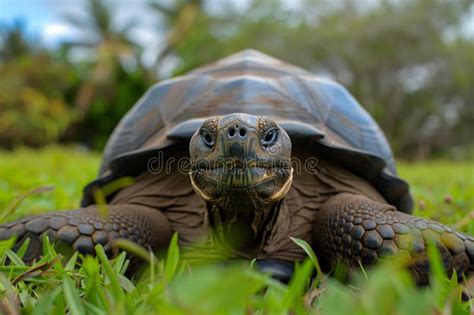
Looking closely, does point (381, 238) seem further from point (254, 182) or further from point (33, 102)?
point (33, 102)

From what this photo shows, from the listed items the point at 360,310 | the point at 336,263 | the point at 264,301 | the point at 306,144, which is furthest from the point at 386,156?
the point at 360,310

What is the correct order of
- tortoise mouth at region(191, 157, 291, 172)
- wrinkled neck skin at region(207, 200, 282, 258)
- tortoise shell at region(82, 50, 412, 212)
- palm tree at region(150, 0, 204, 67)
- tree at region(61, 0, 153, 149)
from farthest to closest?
palm tree at region(150, 0, 204, 67), tree at region(61, 0, 153, 149), tortoise shell at region(82, 50, 412, 212), wrinkled neck skin at region(207, 200, 282, 258), tortoise mouth at region(191, 157, 291, 172)

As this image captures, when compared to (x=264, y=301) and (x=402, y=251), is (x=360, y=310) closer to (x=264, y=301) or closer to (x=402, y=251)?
(x=264, y=301)

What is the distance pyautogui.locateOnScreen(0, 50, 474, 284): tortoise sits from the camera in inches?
67.7

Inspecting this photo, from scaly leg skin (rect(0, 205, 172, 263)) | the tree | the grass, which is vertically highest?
the grass

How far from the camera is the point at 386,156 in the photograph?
99.4 inches

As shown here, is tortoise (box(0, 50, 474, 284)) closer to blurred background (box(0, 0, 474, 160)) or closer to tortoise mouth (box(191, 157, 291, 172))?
tortoise mouth (box(191, 157, 291, 172))

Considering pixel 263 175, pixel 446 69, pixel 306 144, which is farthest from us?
pixel 446 69

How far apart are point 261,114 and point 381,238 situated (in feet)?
2.34

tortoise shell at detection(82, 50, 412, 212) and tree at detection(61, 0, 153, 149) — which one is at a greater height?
tortoise shell at detection(82, 50, 412, 212)

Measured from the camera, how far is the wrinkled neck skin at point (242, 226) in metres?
1.87

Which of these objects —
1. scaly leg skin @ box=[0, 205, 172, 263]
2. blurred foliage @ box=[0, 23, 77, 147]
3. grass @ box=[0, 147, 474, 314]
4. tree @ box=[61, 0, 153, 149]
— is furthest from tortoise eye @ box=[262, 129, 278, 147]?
tree @ box=[61, 0, 153, 149]

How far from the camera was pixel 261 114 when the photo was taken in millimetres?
2199

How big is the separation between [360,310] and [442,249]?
945mm
